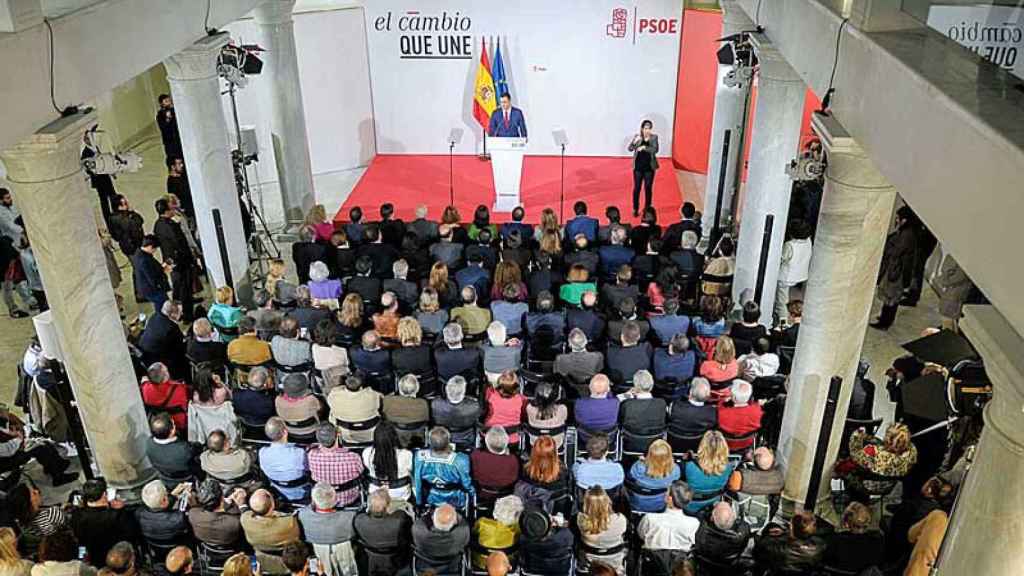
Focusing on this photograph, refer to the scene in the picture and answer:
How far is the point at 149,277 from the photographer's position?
8.76m

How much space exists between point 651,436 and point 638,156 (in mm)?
5524

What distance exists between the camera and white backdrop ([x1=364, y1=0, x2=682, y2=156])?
12.8m

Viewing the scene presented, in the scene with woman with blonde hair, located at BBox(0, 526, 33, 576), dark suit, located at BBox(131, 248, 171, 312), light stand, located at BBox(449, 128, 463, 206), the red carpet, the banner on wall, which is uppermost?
the banner on wall

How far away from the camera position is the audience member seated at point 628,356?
6.77 m

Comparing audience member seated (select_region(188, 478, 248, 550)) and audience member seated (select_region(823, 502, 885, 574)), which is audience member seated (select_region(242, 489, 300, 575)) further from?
audience member seated (select_region(823, 502, 885, 574))

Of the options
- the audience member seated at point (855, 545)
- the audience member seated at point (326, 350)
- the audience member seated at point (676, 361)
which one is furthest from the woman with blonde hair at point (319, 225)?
the audience member seated at point (855, 545)

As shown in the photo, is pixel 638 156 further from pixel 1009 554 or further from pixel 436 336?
pixel 1009 554

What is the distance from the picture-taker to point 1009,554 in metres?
3.42

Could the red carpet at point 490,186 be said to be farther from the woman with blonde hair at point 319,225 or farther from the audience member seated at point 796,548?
the audience member seated at point 796,548

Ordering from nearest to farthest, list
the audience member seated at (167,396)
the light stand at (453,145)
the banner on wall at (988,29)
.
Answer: the banner on wall at (988,29)
the audience member seated at (167,396)
the light stand at (453,145)

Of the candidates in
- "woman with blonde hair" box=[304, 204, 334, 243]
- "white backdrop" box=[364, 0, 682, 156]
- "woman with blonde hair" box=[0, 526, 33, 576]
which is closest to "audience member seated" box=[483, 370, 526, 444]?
"woman with blonde hair" box=[0, 526, 33, 576]

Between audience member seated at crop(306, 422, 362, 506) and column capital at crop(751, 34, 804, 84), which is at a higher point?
column capital at crop(751, 34, 804, 84)

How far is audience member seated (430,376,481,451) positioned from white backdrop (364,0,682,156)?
795 centimetres

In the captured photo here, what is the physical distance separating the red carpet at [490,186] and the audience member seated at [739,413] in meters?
5.71
